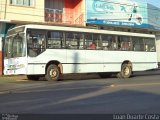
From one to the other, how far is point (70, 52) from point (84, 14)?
1249cm

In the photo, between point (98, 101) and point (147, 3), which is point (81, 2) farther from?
point (98, 101)

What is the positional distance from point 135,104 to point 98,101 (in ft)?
4.67

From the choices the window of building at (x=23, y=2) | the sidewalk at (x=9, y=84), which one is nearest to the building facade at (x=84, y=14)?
the window of building at (x=23, y=2)

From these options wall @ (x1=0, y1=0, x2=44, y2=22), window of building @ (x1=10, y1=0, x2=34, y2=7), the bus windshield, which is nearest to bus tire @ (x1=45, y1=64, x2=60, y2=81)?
the bus windshield

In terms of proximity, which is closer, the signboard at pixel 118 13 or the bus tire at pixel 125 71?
the bus tire at pixel 125 71

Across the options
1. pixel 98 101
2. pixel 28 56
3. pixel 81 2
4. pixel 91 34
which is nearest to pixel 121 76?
pixel 91 34

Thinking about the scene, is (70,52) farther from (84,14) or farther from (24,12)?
(84,14)

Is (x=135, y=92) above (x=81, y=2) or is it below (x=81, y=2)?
below

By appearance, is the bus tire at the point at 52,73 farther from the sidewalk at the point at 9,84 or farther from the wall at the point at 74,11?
the wall at the point at 74,11

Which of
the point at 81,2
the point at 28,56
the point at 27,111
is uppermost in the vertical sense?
the point at 81,2

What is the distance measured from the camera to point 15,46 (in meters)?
23.2

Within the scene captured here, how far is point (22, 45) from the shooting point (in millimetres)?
22453

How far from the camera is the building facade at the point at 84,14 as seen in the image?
31.6m

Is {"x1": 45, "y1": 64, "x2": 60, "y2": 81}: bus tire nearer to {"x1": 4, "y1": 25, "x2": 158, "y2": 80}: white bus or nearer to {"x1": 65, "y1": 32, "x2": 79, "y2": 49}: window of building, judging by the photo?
{"x1": 4, "y1": 25, "x2": 158, "y2": 80}: white bus
